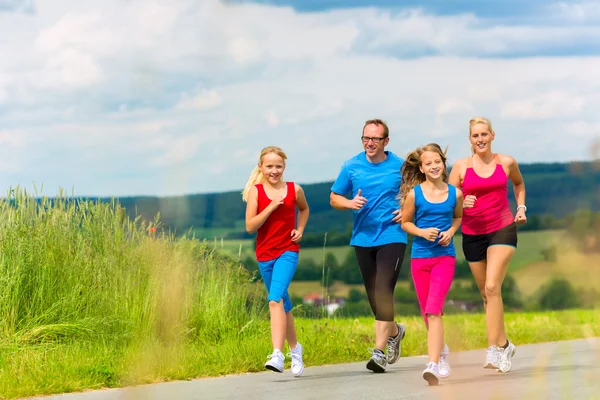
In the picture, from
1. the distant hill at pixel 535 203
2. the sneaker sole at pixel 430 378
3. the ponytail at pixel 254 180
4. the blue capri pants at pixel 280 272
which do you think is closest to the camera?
the distant hill at pixel 535 203

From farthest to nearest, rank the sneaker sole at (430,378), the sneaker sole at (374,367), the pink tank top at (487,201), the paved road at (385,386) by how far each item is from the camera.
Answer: the sneaker sole at (374,367), the pink tank top at (487,201), the sneaker sole at (430,378), the paved road at (385,386)

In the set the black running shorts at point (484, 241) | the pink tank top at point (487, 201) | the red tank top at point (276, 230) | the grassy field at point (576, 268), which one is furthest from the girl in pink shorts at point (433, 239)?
the grassy field at point (576, 268)

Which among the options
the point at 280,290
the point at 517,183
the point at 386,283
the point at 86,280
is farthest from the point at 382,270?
the point at 86,280

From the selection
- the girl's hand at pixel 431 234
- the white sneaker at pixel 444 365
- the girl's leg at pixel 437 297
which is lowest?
the white sneaker at pixel 444 365

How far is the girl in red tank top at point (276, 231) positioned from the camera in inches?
253

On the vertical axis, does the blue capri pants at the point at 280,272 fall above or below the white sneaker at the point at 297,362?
above

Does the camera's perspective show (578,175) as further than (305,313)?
No

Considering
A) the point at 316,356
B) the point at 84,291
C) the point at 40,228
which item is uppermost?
the point at 40,228

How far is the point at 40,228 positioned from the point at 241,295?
250 cm

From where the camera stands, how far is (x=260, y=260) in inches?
259

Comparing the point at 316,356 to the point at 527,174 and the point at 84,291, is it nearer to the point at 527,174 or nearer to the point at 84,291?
the point at 84,291

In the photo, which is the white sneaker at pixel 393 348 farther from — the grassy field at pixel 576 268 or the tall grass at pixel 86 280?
the grassy field at pixel 576 268

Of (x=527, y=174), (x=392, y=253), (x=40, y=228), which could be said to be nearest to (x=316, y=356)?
(x=392, y=253)

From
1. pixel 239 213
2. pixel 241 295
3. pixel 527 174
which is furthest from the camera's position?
pixel 241 295
